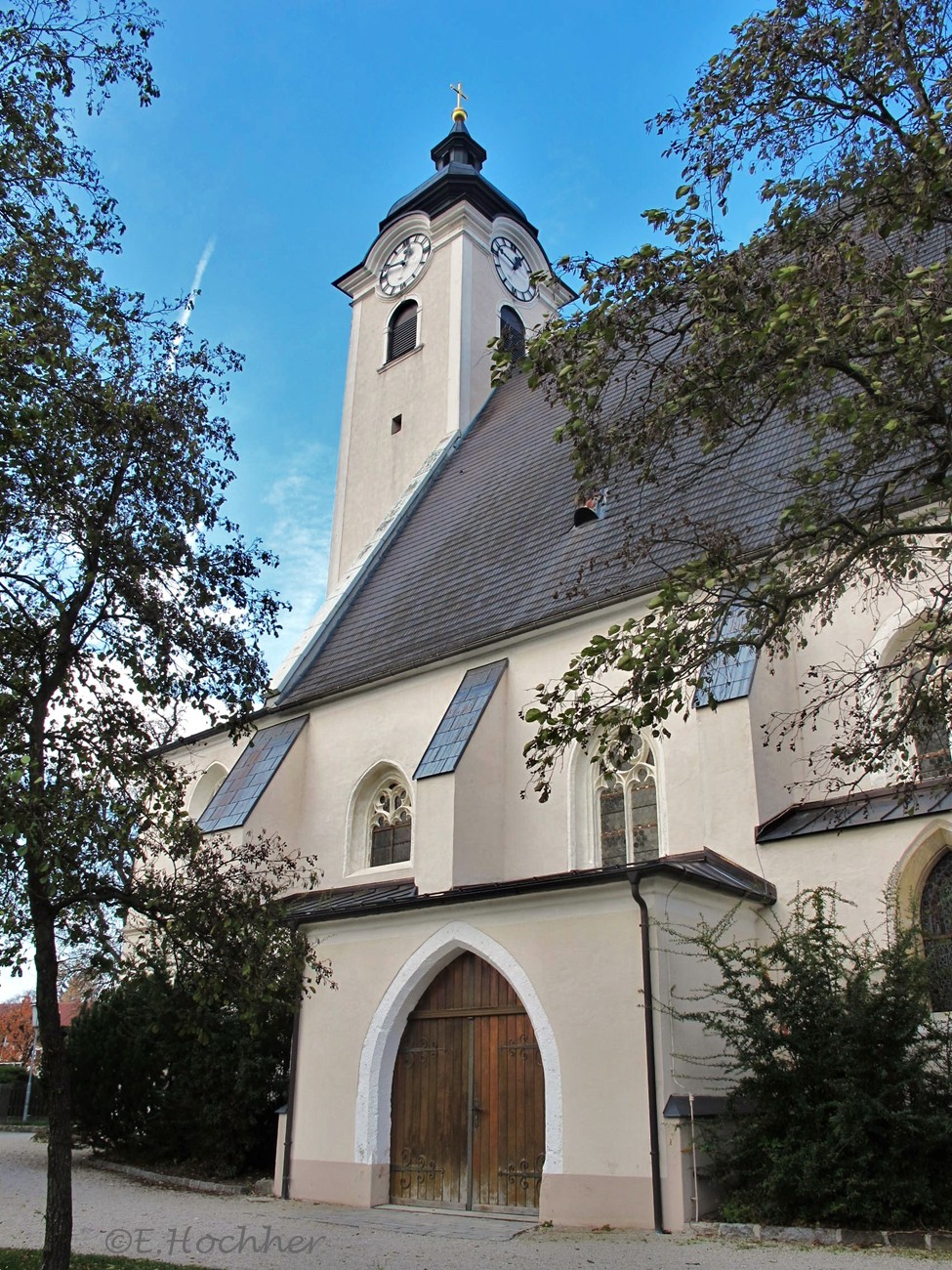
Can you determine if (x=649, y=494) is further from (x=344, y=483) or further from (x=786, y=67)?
(x=344, y=483)

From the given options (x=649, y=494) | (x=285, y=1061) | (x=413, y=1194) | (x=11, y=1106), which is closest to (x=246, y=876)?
(x=413, y=1194)

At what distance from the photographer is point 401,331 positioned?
88.8 ft

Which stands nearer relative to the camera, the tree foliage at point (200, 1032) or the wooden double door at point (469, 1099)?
the tree foliage at point (200, 1032)

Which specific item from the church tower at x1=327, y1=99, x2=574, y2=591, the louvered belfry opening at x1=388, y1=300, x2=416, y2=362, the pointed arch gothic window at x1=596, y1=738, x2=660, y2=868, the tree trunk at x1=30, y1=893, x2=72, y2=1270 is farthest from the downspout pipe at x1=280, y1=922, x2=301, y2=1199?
the louvered belfry opening at x1=388, y1=300, x2=416, y2=362

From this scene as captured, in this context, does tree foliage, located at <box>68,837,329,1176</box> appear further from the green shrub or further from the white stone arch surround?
the white stone arch surround

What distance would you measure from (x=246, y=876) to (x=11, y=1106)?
21.9 m

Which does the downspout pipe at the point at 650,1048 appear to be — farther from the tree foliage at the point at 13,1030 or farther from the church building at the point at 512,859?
the tree foliage at the point at 13,1030

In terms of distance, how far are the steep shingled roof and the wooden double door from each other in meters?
4.61

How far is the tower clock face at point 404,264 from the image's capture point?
1075 inches

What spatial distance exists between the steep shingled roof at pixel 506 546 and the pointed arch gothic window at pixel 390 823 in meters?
1.73

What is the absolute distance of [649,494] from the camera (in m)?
15.7

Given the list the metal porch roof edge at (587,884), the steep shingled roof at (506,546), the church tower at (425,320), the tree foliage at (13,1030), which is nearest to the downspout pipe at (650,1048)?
the metal porch roof edge at (587,884)

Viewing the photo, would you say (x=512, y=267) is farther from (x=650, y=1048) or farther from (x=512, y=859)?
(x=650, y=1048)

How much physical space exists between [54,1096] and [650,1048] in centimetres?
489
